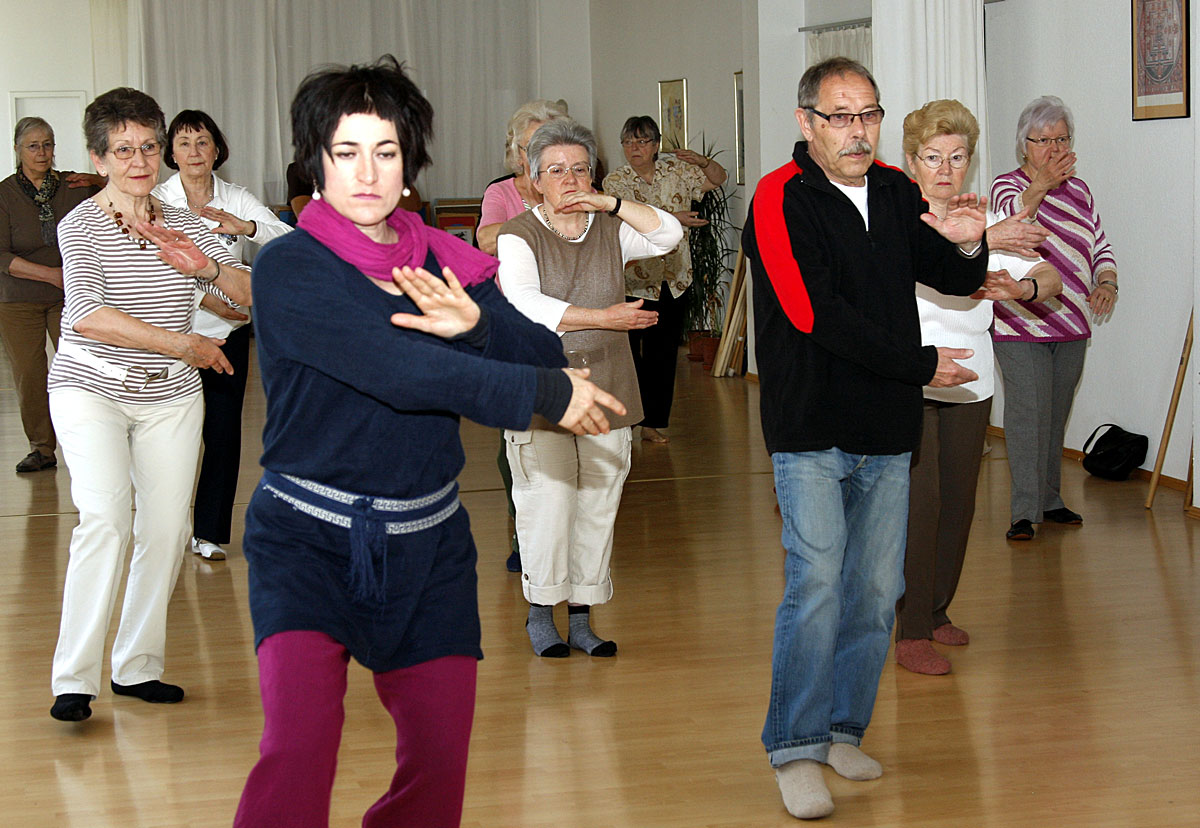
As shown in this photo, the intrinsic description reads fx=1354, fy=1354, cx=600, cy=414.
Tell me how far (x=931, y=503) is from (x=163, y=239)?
7.78 feet

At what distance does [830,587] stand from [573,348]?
1.36 m

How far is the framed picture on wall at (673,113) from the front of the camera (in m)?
13.2

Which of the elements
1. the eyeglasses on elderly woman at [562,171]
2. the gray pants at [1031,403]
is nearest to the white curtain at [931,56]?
the gray pants at [1031,403]

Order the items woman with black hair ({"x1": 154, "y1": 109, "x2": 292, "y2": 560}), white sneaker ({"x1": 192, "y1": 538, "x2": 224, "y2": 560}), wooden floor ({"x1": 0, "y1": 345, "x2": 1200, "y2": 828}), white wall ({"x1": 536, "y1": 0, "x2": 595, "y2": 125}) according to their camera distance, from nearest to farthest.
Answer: wooden floor ({"x1": 0, "y1": 345, "x2": 1200, "y2": 828}) → woman with black hair ({"x1": 154, "y1": 109, "x2": 292, "y2": 560}) → white sneaker ({"x1": 192, "y1": 538, "x2": 224, "y2": 560}) → white wall ({"x1": 536, "y1": 0, "x2": 595, "y2": 125})

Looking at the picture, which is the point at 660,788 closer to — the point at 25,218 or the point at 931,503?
the point at 931,503

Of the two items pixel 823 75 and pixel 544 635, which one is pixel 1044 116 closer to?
pixel 823 75

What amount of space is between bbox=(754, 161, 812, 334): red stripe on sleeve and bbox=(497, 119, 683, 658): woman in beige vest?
2.98ft

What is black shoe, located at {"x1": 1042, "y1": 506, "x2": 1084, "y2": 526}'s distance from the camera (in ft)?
19.6

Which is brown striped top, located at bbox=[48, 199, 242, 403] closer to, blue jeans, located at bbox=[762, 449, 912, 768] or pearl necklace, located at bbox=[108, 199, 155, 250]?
pearl necklace, located at bbox=[108, 199, 155, 250]

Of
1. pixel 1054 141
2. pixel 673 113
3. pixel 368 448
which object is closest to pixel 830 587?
pixel 368 448

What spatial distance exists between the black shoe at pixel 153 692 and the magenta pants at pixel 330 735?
6.63ft

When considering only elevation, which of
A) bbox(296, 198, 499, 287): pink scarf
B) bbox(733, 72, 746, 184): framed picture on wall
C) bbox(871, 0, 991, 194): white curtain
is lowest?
bbox(296, 198, 499, 287): pink scarf

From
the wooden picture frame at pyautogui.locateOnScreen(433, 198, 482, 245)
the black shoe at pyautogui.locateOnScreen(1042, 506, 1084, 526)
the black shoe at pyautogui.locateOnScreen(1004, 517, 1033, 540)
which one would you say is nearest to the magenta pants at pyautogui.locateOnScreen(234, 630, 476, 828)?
the black shoe at pyautogui.locateOnScreen(1004, 517, 1033, 540)

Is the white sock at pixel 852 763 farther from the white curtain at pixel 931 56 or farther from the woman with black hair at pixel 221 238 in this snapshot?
the white curtain at pixel 931 56
